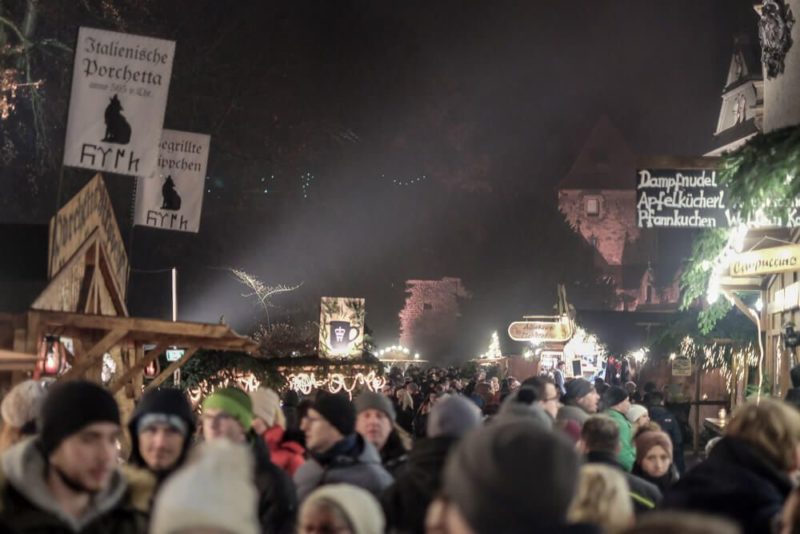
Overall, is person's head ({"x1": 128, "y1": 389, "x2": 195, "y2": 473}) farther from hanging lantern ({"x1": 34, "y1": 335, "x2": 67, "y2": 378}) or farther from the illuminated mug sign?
the illuminated mug sign

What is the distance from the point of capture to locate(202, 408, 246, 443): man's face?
683 cm

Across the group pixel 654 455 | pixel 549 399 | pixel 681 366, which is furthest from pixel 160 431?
pixel 681 366

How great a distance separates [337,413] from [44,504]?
2.81m

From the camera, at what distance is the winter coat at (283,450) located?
8438 millimetres

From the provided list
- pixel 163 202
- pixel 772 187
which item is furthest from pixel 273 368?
pixel 772 187

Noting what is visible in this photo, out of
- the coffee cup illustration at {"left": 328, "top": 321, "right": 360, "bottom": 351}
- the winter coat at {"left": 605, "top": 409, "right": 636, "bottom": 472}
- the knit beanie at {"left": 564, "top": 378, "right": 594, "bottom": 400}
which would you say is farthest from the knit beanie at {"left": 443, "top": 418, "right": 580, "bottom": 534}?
the coffee cup illustration at {"left": 328, "top": 321, "right": 360, "bottom": 351}

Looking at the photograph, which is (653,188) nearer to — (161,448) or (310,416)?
(310,416)

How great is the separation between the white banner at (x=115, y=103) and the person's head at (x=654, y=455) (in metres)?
6.41

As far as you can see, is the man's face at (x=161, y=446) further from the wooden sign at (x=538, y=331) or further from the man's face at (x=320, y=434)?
the wooden sign at (x=538, y=331)

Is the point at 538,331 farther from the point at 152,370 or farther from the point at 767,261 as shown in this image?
the point at 767,261

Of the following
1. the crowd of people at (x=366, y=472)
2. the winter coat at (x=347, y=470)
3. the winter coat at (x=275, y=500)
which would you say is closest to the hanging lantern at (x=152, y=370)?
the crowd of people at (x=366, y=472)

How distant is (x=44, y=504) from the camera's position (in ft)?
14.3

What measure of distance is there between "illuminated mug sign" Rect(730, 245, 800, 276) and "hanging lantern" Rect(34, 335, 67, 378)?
8279 millimetres

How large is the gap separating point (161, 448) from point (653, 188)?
9.37 meters
